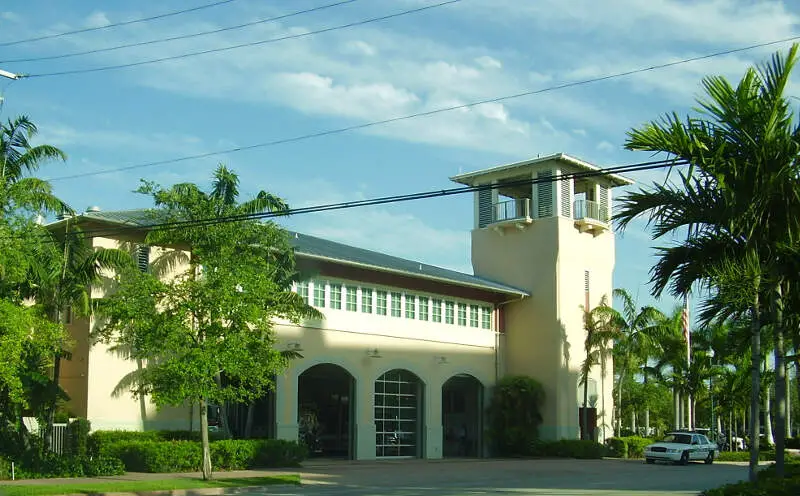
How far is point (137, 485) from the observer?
2320 centimetres

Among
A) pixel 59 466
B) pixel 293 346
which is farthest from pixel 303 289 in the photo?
pixel 59 466

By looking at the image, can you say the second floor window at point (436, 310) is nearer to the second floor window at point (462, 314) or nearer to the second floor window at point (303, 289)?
the second floor window at point (462, 314)

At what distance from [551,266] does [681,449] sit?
10.5 meters

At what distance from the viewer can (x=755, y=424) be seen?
14.3m

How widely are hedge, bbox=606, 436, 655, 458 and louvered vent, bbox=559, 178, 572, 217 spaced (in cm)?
1183

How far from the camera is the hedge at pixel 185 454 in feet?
95.0

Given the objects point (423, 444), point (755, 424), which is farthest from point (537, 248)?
point (755, 424)

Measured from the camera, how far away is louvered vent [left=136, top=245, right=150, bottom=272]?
1267 inches

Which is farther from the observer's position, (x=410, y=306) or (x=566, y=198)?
(x=566, y=198)

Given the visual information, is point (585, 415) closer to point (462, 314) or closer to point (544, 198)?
point (462, 314)

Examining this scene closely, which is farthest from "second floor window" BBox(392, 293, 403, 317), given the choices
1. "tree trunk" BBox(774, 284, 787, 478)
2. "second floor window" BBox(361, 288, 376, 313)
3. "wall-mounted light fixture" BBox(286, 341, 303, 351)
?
"tree trunk" BBox(774, 284, 787, 478)

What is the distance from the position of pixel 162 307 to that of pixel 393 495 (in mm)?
8889

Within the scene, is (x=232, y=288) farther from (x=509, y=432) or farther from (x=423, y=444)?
(x=509, y=432)

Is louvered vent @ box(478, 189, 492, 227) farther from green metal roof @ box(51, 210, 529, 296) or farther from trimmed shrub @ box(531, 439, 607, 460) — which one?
trimmed shrub @ box(531, 439, 607, 460)
